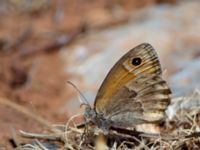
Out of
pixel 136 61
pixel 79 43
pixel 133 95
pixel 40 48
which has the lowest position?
pixel 133 95

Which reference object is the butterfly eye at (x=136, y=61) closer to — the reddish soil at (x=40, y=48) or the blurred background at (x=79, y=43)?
the reddish soil at (x=40, y=48)

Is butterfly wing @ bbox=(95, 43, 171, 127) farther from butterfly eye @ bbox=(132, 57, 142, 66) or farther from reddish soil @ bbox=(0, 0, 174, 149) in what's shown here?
reddish soil @ bbox=(0, 0, 174, 149)

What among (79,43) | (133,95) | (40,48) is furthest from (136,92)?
(40,48)

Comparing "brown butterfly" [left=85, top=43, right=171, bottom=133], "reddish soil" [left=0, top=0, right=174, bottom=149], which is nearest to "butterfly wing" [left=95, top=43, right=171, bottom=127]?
"brown butterfly" [left=85, top=43, right=171, bottom=133]

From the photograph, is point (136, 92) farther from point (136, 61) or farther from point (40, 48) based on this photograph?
point (40, 48)

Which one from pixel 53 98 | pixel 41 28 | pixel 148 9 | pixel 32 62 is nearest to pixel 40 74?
pixel 32 62

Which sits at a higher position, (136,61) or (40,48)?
(40,48)

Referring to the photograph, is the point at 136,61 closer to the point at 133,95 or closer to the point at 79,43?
the point at 133,95

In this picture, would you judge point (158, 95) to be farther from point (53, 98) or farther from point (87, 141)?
point (53, 98)

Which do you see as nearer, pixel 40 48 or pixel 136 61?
pixel 136 61
